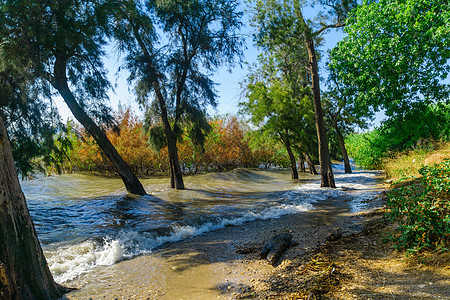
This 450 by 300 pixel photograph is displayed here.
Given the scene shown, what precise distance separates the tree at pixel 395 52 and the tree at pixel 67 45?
1224 cm

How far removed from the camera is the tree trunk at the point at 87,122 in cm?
1043

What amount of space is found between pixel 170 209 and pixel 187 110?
6.27 metres

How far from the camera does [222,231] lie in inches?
243

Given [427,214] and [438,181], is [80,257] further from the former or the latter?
[438,181]

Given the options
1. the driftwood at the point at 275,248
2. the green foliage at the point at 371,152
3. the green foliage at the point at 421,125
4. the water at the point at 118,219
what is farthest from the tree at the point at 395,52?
the driftwood at the point at 275,248

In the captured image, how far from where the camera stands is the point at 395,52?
1272 centimetres

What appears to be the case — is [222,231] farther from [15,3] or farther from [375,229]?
[15,3]

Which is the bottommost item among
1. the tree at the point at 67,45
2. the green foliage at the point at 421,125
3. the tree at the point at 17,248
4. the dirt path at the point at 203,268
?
the dirt path at the point at 203,268

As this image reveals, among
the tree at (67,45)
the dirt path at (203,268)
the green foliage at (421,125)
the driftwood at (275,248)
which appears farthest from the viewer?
the green foliage at (421,125)

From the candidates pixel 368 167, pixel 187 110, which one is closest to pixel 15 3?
pixel 187 110

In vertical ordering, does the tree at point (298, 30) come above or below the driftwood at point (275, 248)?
above

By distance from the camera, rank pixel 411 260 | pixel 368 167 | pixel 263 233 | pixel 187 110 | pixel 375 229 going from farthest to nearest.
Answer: pixel 368 167
pixel 187 110
pixel 263 233
pixel 375 229
pixel 411 260

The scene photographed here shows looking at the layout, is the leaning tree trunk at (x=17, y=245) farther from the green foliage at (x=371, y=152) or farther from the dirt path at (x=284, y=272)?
the green foliage at (x=371, y=152)

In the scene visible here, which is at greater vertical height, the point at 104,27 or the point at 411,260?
the point at 104,27
